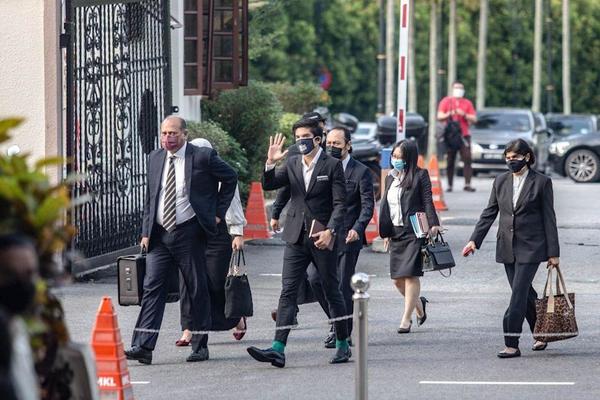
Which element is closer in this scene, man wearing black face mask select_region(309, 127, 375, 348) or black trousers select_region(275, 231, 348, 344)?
black trousers select_region(275, 231, 348, 344)

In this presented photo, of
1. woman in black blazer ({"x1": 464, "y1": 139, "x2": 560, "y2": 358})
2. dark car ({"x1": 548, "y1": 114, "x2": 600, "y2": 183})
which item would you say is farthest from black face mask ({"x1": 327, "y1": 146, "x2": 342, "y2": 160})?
dark car ({"x1": 548, "y1": 114, "x2": 600, "y2": 183})

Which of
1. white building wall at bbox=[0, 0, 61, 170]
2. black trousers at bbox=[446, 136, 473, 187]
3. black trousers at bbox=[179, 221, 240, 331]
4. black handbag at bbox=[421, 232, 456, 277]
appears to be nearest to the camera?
black trousers at bbox=[179, 221, 240, 331]

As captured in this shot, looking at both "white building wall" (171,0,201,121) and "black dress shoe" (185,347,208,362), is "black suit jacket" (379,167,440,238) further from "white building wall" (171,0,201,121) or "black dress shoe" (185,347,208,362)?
"white building wall" (171,0,201,121)

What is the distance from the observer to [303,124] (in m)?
11.0

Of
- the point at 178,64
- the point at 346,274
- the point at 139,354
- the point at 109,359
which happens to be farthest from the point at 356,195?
the point at 178,64

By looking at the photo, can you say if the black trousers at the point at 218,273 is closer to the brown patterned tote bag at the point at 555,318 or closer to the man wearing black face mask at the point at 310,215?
the man wearing black face mask at the point at 310,215

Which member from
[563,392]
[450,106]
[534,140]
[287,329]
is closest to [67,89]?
[287,329]

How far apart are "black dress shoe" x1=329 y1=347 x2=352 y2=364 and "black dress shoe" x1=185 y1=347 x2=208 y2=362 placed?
2.85ft

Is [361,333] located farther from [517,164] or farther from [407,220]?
[407,220]

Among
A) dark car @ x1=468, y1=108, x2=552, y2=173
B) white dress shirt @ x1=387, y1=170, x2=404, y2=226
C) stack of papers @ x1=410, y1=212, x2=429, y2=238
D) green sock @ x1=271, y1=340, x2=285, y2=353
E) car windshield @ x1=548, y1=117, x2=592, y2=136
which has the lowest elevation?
car windshield @ x1=548, y1=117, x2=592, y2=136

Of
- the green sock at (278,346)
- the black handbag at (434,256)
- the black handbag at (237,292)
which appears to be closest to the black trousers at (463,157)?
the black handbag at (434,256)

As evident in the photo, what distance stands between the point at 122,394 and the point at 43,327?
3.34 metres

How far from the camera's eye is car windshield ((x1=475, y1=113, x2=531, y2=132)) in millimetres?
36406

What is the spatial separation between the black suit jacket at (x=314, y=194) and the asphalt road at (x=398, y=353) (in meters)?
0.95
